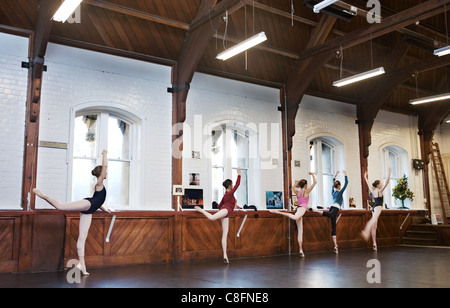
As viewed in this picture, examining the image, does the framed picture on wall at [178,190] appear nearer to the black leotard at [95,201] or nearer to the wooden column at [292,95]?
the black leotard at [95,201]

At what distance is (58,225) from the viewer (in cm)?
751

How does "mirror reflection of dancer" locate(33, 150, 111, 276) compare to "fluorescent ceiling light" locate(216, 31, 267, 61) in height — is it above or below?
below

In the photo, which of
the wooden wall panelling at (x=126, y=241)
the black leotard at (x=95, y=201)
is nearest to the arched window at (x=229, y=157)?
the wooden wall panelling at (x=126, y=241)

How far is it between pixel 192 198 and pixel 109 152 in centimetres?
203

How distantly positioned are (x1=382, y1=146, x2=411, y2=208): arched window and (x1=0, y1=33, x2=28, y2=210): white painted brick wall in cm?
1101

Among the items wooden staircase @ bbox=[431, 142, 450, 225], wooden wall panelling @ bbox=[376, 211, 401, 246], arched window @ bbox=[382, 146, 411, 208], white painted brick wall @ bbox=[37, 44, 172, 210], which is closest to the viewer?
white painted brick wall @ bbox=[37, 44, 172, 210]

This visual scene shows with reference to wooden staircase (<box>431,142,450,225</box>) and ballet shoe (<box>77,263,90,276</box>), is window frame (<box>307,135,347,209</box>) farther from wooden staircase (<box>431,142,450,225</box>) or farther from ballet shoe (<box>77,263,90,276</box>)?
ballet shoe (<box>77,263,90,276</box>)

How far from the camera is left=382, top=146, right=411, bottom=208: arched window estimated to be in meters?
14.1

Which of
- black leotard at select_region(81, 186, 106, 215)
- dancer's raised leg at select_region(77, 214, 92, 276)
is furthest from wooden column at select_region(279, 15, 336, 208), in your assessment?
dancer's raised leg at select_region(77, 214, 92, 276)

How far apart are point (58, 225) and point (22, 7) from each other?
391cm

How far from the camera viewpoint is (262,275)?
658 cm

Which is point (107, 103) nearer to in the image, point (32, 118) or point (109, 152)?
point (109, 152)

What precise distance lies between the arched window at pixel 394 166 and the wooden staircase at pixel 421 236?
1.17m
